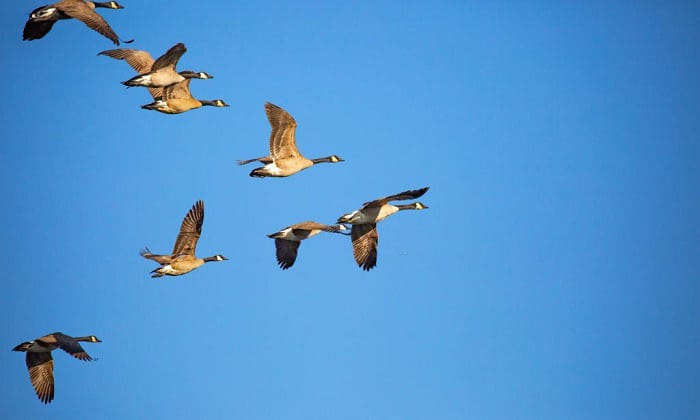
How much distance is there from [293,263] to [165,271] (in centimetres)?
345

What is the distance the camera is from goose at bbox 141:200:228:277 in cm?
2789

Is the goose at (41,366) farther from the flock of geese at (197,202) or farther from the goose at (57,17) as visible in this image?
the goose at (57,17)

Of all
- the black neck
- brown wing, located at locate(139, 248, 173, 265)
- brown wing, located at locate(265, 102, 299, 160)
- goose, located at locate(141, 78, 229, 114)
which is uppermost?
goose, located at locate(141, 78, 229, 114)

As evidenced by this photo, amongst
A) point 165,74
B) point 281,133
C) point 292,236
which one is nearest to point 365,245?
point 292,236

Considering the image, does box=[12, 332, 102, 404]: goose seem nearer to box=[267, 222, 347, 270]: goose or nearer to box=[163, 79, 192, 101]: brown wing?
box=[267, 222, 347, 270]: goose

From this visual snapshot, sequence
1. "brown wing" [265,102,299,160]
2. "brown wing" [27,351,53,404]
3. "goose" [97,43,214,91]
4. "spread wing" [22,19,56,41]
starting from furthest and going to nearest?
1. "brown wing" [27,351,53,404]
2. "brown wing" [265,102,299,160]
3. "goose" [97,43,214,91]
4. "spread wing" [22,19,56,41]

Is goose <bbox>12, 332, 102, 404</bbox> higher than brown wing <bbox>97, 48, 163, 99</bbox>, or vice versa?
brown wing <bbox>97, 48, 163, 99</bbox>

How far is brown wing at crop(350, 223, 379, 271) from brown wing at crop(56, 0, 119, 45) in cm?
709

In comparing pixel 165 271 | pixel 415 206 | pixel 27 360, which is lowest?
pixel 27 360

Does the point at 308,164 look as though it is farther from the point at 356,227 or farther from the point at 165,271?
the point at 165,271

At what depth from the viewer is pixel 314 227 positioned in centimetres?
2817

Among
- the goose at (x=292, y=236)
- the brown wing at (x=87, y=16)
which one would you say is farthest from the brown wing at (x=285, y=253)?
the brown wing at (x=87, y=16)

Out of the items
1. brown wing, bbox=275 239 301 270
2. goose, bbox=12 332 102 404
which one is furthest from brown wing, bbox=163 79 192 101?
goose, bbox=12 332 102 404

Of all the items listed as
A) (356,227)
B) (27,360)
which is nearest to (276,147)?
(356,227)
